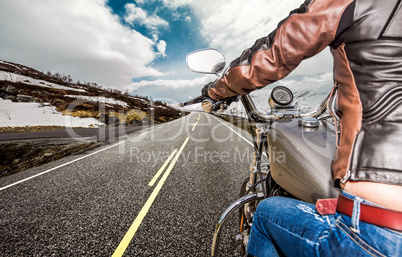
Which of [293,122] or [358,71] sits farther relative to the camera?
[293,122]

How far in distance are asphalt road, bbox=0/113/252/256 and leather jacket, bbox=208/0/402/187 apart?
1.92 meters

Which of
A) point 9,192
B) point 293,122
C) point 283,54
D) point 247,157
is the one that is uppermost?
point 283,54

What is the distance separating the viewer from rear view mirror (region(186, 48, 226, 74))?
4.16 feet

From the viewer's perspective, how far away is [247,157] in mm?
5254

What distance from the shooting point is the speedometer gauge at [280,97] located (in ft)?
4.24

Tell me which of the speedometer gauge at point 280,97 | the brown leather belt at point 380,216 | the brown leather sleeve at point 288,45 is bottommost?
the brown leather belt at point 380,216

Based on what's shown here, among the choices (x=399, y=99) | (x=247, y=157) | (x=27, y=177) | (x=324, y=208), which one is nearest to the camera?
(x=399, y=99)

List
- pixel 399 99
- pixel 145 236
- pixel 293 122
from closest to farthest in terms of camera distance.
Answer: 1. pixel 399 99
2. pixel 293 122
3. pixel 145 236

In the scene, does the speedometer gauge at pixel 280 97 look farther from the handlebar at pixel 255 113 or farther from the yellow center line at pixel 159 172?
the yellow center line at pixel 159 172

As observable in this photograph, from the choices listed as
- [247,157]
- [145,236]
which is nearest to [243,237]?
[145,236]

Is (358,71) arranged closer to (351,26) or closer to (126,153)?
(351,26)

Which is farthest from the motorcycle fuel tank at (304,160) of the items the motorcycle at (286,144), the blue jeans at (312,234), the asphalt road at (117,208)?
the asphalt road at (117,208)

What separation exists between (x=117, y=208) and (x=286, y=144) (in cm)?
280

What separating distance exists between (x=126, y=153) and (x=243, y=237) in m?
5.28
